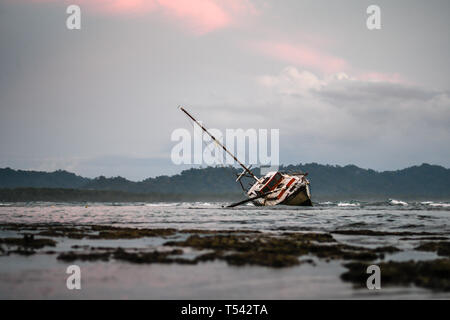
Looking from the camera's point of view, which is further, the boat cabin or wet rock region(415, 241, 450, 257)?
the boat cabin

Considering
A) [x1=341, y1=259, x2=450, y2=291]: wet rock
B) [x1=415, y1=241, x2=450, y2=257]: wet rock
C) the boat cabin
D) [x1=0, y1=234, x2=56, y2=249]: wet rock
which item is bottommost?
[x1=415, y1=241, x2=450, y2=257]: wet rock

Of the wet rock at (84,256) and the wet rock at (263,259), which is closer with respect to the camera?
the wet rock at (263,259)

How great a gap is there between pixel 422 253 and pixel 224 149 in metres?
66.3

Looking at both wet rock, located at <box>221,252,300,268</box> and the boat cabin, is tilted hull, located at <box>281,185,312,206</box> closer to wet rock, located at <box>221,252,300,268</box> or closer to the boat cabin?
the boat cabin

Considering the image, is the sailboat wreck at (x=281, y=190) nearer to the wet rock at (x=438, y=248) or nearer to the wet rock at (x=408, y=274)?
the wet rock at (x=438, y=248)

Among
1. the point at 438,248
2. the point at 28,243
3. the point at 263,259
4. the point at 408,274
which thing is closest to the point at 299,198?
the point at 438,248

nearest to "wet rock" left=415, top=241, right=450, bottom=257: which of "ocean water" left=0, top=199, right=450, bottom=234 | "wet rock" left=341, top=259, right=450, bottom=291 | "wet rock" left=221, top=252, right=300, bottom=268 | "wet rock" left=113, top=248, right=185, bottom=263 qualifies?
"wet rock" left=341, top=259, right=450, bottom=291

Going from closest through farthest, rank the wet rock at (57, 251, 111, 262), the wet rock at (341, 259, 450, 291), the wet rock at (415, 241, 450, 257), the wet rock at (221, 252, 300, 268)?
the wet rock at (341, 259, 450, 291), the wet rock at (221, 252, 300, 268), the wet rock at (57, 251, 111, 262), the wet rock at (415, 241, 450, 257)

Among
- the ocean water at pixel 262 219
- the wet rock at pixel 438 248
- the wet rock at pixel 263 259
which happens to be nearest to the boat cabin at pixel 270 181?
the ocean water at pixel 262 219

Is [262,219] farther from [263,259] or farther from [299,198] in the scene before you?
[263,259]

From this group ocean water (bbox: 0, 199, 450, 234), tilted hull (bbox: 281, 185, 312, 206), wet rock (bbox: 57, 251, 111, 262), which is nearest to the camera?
wet rock (bbox: 57, 251, 111, 262)

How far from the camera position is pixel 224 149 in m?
88.2

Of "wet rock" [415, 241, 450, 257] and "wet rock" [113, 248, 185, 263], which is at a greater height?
"wet rock" [113, 248, 185, 263]
